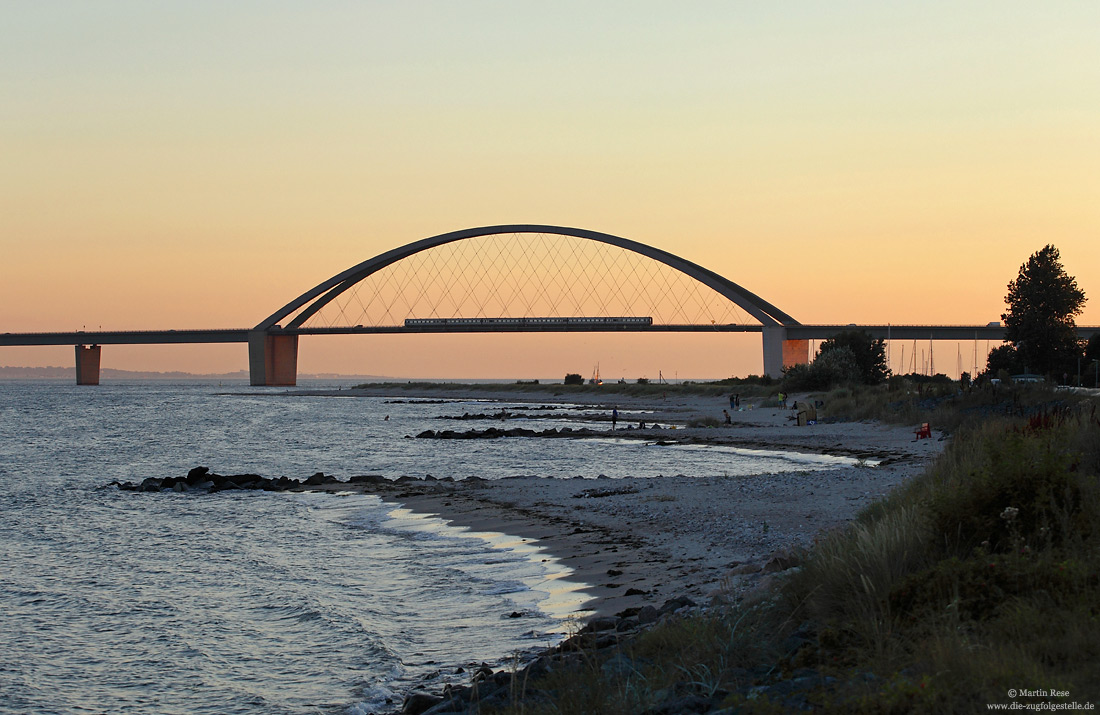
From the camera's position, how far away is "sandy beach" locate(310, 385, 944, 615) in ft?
36.5

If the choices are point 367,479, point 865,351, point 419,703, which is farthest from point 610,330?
point 419,703

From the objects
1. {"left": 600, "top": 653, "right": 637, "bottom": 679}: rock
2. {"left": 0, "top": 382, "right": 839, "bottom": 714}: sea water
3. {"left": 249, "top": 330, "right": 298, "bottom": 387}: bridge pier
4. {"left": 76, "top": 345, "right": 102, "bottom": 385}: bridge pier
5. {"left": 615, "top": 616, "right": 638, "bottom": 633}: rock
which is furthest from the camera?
{"left": 76, "top": 345, "right": 102, "bottom": 385}: bridge pier

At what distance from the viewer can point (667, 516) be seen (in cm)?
1619

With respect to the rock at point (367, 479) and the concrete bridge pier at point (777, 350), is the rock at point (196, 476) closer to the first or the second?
the rock at point (367, 479)

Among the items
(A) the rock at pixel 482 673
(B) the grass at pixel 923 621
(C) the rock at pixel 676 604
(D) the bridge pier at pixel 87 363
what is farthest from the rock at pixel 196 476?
(D) the bridge pier at pixel 87 363

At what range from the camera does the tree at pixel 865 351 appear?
7488 cm

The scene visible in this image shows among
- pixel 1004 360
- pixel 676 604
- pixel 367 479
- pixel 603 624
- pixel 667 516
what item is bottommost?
pixel 367 479

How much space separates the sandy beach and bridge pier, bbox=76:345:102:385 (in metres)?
160

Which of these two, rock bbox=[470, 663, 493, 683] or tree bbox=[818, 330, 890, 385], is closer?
rock bbox=[470, 663, 493, 683]

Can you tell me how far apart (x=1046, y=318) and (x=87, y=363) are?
156m

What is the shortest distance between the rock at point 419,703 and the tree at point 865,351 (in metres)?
68.5

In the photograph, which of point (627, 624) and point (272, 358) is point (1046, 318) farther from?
point (272, 358)

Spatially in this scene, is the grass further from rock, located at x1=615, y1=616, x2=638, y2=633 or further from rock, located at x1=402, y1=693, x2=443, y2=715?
rock, located at x1=402, y1=693, x2=443, y2=715

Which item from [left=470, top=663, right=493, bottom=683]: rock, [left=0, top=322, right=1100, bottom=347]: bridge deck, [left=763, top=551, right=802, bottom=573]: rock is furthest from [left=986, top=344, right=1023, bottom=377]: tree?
[left=470, top=663, right=493, bottom=683]: rock
